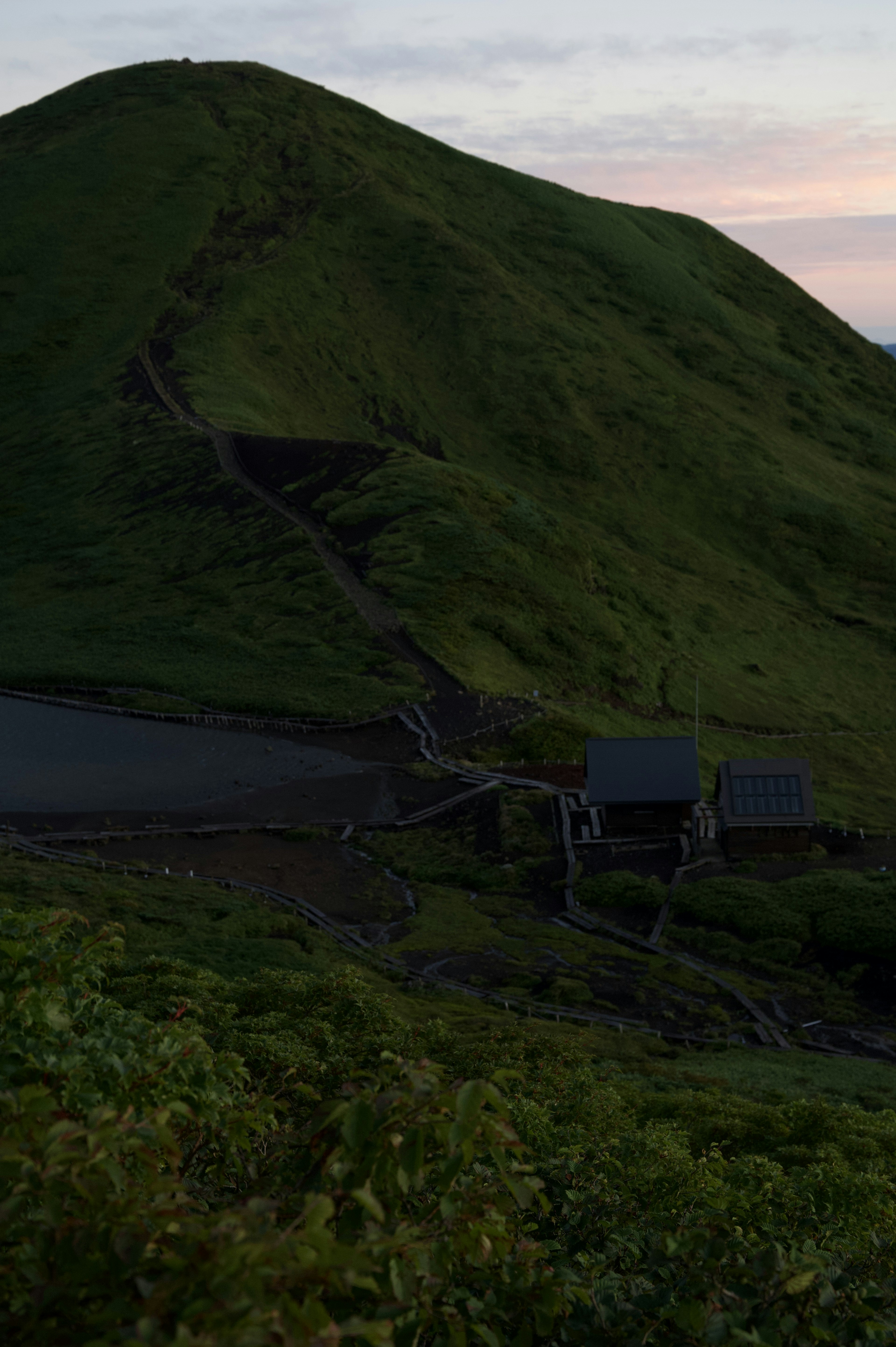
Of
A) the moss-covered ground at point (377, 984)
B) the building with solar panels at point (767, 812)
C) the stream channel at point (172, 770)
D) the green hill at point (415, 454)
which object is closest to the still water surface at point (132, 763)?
the stream channel at point (172, 770)

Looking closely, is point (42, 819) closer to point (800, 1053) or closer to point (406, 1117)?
point (800, 1053)

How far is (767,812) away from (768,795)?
83cm

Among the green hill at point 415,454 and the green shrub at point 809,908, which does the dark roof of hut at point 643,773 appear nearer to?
the green shrub at point 809,908

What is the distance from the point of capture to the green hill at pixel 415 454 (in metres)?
91.8

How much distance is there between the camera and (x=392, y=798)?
63.2m

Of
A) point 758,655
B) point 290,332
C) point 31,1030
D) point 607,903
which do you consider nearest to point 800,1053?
point 607,903

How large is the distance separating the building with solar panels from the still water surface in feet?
83.8

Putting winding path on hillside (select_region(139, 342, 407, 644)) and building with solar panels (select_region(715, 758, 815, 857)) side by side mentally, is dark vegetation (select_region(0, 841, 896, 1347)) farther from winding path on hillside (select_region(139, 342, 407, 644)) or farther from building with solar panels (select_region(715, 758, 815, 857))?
winding path on hillside (select_region(139, 342, 407, 644))

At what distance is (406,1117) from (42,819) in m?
58.2

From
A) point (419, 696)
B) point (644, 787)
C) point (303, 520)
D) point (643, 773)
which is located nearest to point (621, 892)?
point (644, 787)

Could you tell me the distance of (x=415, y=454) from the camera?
11931 centimetres

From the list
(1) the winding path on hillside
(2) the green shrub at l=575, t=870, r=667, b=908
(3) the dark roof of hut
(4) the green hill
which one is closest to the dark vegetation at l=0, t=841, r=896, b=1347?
(2) the green shrub at l=575, t=870, r=667, b=908

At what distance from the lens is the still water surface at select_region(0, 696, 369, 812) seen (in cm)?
6366

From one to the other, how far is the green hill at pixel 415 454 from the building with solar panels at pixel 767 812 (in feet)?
103
